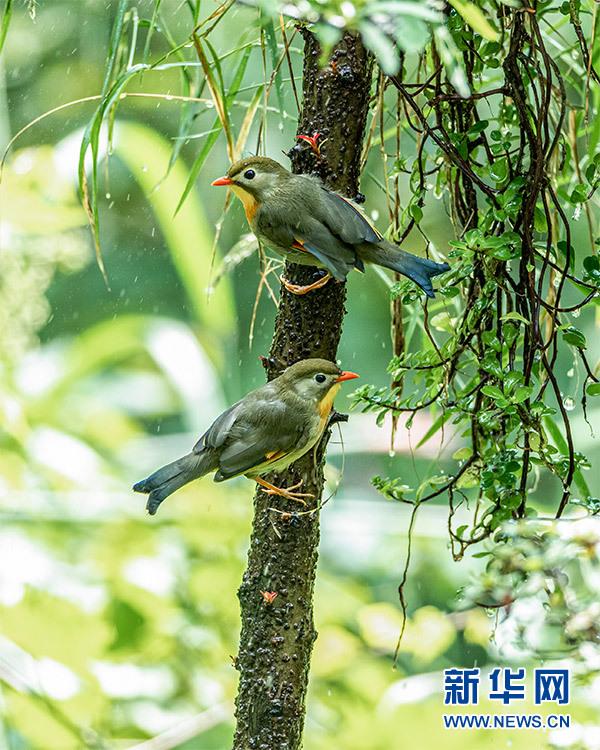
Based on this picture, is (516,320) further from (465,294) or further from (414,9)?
(414,9)

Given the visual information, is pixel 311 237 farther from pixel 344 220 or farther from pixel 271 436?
pixel 271 436

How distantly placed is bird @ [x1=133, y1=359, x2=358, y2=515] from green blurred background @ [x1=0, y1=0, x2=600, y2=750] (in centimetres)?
97

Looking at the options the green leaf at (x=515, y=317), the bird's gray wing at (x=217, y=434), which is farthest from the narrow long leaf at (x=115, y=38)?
the green leaf at (x=515, y=317)

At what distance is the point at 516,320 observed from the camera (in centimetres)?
124

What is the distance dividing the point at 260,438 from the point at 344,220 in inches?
11.1

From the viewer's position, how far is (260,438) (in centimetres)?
127

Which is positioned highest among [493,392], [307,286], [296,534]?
[307,286]

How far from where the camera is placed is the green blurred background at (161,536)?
2359 mm

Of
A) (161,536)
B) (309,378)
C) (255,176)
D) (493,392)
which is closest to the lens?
(493,392)

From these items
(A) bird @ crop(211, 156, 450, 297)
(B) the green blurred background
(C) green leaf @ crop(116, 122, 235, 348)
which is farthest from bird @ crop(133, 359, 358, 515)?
(C) green leaf @ crop(116, 122, 235, 348)

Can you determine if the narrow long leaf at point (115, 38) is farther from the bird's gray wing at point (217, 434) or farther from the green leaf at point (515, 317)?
the green leaf at point (515, 317)

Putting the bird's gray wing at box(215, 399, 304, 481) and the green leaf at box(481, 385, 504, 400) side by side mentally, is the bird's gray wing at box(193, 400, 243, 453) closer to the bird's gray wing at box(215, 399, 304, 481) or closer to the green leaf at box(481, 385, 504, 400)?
the bird's gray wing at box(215, 399, 304, 481)

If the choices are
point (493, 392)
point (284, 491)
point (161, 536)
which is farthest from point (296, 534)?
point (161, 536)

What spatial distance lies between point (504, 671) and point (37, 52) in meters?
2.58
